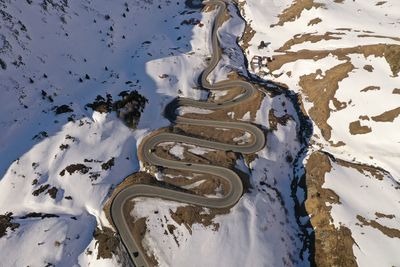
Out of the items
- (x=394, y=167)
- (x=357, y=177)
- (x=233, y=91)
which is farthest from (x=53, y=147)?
(x=394, y=167)

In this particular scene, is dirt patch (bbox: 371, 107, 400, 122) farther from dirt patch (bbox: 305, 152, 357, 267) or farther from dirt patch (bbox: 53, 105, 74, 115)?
dirt patch (bbox: 53, 105, 74, 115)

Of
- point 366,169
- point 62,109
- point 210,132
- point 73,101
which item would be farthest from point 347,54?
point 62,109

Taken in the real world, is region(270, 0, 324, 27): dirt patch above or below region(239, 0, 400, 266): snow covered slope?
above

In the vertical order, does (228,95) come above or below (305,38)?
below

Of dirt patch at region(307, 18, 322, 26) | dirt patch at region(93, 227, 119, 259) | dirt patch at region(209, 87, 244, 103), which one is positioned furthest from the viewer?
dirt patch at region(307, 18, 322, 26)

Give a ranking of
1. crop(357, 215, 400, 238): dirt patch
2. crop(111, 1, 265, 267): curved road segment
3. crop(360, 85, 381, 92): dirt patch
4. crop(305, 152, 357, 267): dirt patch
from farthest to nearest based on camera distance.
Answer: crop(360, 85, 381, 92): dirt patch, crop(111, 1, 265, 267): curved road segment, crop(357, 215, 400, 238): dirt patch, crop(305, 152, 357, 267): dirt patch

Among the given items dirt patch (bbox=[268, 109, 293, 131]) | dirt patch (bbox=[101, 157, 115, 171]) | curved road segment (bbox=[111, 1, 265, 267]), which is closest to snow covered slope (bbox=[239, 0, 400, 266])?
dirt patch (bbox=[268, 109, 293, 131])

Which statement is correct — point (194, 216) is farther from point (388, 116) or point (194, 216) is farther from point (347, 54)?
point (347, 54)

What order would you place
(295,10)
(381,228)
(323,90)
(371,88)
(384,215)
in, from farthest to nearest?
(295,10)
(323,90)
(371,88)
(384,215)
(381,228)
